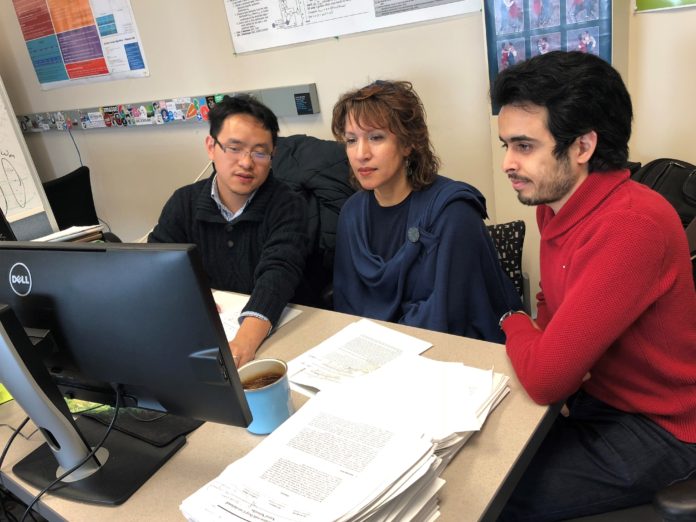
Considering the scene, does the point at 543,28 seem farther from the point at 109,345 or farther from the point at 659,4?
the point at 109,345

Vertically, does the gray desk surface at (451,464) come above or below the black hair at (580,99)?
below

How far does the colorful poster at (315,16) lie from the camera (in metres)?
2.07

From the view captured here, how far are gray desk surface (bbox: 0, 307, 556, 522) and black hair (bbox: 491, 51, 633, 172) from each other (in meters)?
0.45

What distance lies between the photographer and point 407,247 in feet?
5.23

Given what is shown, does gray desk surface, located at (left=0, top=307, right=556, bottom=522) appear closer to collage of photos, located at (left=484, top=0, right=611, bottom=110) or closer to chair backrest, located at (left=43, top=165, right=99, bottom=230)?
collage of photos, located at (left=484, top=0, right=611, bottom=110)

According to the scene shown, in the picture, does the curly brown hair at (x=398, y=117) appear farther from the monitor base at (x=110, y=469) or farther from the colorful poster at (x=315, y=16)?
the monitor base at (x=110, y=469)

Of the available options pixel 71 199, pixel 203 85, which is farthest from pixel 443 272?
pixel 71 199

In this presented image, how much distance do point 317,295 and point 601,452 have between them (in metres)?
1.11

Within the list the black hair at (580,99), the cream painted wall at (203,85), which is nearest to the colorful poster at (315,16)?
the cream painted wall at (203,85)

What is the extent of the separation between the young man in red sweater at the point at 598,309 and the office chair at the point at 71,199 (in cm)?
241

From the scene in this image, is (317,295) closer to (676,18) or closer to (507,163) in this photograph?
(507,163)

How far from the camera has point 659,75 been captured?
5.47 feet

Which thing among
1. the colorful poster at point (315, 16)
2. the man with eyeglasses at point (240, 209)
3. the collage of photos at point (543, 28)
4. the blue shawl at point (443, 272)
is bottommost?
the blue shawl at point (443, 272)

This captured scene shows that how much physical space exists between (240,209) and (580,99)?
1045mm
